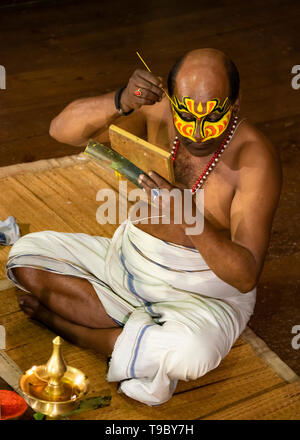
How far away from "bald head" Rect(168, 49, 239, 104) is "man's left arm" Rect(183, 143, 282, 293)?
255mm

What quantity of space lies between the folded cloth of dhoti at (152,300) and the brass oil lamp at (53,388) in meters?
0.54

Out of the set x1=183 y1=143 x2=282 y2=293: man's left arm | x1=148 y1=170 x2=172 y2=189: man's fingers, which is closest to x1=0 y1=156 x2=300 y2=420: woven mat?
x1=183 y1=143 x2=282 y2=293: man's left arm

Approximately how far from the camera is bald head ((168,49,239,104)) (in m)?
2.66

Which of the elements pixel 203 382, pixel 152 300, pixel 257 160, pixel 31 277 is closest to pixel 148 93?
pixel 257 160

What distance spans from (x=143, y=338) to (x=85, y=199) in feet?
4.44

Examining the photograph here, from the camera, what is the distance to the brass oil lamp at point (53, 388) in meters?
2.20

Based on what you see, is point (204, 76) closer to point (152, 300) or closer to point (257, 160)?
point (257, 160)

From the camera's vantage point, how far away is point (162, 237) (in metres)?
2.96

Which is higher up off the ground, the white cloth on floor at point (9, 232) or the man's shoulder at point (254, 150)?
the man's shoulder at point (254, 150)

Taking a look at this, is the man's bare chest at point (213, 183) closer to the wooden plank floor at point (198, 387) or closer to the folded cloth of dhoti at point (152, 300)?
the folded cloth of dhoti at point (152, 300)

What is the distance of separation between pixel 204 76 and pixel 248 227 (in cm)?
50

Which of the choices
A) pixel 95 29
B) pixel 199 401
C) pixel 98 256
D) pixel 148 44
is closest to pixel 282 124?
pixel 148 44

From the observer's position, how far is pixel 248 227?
271cm

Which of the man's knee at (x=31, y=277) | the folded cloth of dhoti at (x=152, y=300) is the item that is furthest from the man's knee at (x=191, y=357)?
the man's knee at (x=31, y=277)
